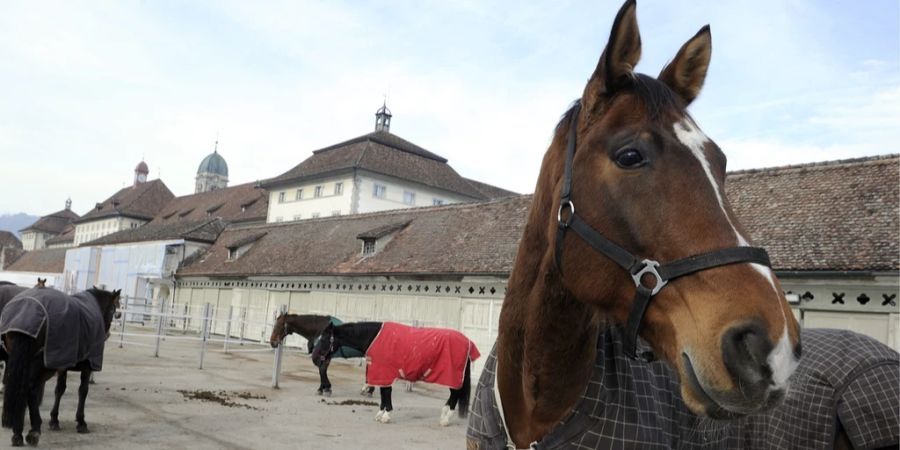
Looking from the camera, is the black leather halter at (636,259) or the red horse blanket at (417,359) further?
the red horse blanket at (417,359)

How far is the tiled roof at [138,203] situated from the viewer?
5778 centimetres

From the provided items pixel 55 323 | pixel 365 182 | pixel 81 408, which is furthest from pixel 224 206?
pixel 55 323

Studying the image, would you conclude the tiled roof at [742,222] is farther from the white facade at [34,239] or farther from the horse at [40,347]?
the white facade at [34,239]

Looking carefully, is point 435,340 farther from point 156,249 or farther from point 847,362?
point 156,249

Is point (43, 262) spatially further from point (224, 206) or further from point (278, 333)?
point (278, 333)

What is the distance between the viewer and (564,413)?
2.01 meters

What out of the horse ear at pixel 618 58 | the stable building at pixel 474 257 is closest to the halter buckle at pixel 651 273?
the horse ear at pixel 618 58

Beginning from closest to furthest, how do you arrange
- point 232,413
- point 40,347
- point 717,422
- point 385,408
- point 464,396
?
point 717,422 < point 40,347 < point 232,413 < point 385,408 < point 464,396

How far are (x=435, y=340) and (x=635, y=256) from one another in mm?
8765

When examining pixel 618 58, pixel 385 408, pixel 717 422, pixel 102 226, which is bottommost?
pixel 385 408

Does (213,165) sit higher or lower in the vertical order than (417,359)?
higher

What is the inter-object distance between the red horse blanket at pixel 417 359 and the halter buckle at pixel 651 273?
340 inches

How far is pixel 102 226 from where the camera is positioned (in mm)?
59969

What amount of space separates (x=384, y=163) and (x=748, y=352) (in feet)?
120
